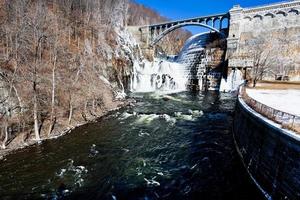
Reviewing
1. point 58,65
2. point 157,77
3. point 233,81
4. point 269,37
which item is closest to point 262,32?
point 269,37

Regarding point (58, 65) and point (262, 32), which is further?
point (262, 32)

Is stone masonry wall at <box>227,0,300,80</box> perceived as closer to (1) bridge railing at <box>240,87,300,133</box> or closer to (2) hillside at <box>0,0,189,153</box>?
(2) hillside at <box>0,0,189,153</box>

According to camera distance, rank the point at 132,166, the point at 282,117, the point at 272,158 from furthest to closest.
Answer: the point at 132,166
the point at 282,117
the point at 272,158

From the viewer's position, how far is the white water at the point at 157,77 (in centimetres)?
5400

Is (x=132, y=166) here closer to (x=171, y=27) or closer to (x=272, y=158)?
(x=272, y=158)

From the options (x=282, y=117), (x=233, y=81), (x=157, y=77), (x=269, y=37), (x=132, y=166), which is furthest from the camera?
(x=157, y=77)

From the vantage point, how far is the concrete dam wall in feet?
32.0

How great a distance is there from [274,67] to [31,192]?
2029 inches

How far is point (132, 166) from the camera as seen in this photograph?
15.9m

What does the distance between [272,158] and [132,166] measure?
27.8 ft

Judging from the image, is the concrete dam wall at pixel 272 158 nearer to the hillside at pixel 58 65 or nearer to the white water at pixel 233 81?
the hillside at pixel 58 65

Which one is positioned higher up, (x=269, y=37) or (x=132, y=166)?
(x=269, y=37)

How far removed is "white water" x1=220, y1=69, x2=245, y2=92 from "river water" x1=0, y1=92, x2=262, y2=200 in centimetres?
2758

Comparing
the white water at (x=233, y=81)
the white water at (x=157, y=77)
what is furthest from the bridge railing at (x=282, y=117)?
the white water at (x=157, y=77)
